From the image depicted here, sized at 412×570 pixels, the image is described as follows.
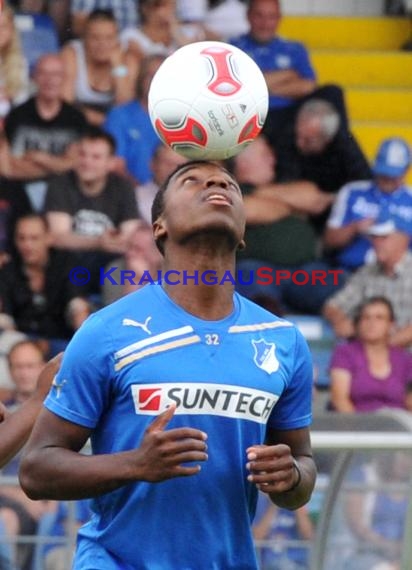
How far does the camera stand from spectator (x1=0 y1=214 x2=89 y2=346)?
8.65 metres

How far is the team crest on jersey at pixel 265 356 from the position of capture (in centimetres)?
374

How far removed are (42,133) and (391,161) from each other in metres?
2.26

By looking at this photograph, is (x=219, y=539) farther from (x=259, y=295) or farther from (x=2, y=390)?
(x=259, y=295)

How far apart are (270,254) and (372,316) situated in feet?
2.68

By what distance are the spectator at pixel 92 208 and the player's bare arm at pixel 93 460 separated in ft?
17.1

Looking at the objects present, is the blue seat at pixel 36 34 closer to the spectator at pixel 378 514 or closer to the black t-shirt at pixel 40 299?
the black t-shirt at pixel 40 299

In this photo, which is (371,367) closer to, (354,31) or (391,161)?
(391,161)

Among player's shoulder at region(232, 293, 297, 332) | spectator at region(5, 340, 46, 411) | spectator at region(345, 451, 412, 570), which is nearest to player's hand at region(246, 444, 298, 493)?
player's shoulder at region(232, 293, 297, 332)

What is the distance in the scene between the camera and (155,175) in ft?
30.4

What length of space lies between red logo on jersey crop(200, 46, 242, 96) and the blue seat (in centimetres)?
548

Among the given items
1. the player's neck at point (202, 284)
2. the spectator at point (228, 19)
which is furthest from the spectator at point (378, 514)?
the spectator at point (228, 19)

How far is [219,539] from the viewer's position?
3688 mm

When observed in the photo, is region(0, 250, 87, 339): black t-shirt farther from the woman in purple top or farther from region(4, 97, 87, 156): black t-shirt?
the woman in purple top

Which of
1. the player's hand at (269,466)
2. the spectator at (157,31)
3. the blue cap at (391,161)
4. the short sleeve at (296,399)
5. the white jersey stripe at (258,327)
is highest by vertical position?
the spectator at (157,31)
